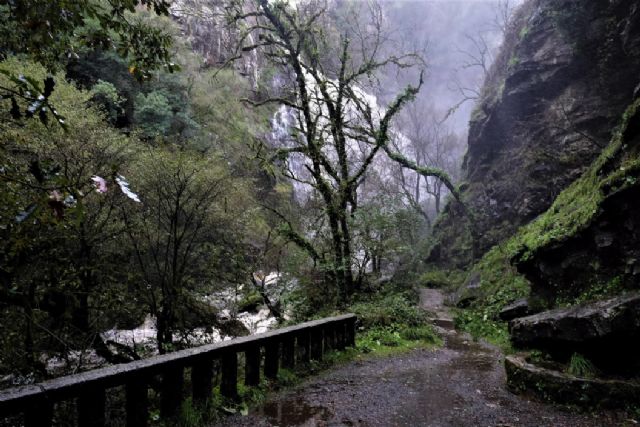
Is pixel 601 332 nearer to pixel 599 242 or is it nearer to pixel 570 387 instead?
pixel 570 387

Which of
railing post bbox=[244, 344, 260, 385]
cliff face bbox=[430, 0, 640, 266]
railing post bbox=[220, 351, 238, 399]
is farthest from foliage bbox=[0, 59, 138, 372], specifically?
cliff face bbox=[430, 0, 640, 266]

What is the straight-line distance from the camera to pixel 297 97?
14070 millimetres

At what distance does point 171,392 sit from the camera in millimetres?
3824

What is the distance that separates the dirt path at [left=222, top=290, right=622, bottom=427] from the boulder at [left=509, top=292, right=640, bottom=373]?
89cm

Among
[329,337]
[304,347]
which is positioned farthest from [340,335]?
[304,347]

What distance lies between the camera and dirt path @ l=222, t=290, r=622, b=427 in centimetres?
441

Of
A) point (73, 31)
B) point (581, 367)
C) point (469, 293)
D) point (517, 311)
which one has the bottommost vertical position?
point (581, 367)

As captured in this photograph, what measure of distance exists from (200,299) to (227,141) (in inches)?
663

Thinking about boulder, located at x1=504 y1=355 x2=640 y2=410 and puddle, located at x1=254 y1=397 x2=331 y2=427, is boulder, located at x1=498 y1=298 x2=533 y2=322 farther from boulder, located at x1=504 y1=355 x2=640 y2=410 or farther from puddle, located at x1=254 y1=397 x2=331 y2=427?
puddle, located at x1=254 y1=397 x2=331 y2=427

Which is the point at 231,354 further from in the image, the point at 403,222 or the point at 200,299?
the point at 403,222

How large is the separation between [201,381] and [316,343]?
8.95ft

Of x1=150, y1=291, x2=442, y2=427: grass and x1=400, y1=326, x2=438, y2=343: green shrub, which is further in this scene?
x1=400, y1=326, x2=438, y2=343: green shrub

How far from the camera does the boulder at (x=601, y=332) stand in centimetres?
480

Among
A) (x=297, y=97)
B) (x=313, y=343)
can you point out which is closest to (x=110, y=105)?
(x=297, y=97)
